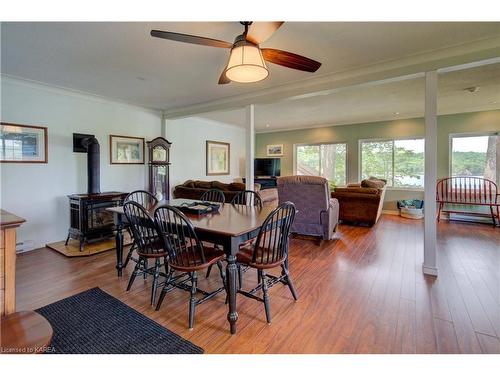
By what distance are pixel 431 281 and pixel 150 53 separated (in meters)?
3.95

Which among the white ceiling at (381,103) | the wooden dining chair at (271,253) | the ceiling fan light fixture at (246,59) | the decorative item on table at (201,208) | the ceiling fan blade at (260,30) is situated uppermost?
the white ceiling at (381,103)

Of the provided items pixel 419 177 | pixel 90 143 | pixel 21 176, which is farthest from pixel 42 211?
pixel 419 177

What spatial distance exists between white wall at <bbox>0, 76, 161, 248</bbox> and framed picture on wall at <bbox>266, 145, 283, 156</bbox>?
4927 mm

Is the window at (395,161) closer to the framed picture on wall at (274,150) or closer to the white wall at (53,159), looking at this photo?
the framed picture on wall at (274,150)

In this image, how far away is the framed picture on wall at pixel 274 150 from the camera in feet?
28.0

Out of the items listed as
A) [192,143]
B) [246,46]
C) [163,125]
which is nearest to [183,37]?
[246,46]

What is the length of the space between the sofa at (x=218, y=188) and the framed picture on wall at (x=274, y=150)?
355 centimetres

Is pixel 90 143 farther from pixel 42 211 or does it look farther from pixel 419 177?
pixel 419 177

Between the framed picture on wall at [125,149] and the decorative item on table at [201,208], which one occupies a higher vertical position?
the framed picture on wall at [125,149]

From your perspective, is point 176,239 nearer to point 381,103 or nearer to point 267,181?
point 381,103

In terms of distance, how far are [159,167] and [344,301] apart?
13.7ft

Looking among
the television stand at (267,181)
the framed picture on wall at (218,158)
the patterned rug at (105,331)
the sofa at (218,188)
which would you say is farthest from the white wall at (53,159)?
the television stand at (267,181)

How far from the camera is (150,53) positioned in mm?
2850
